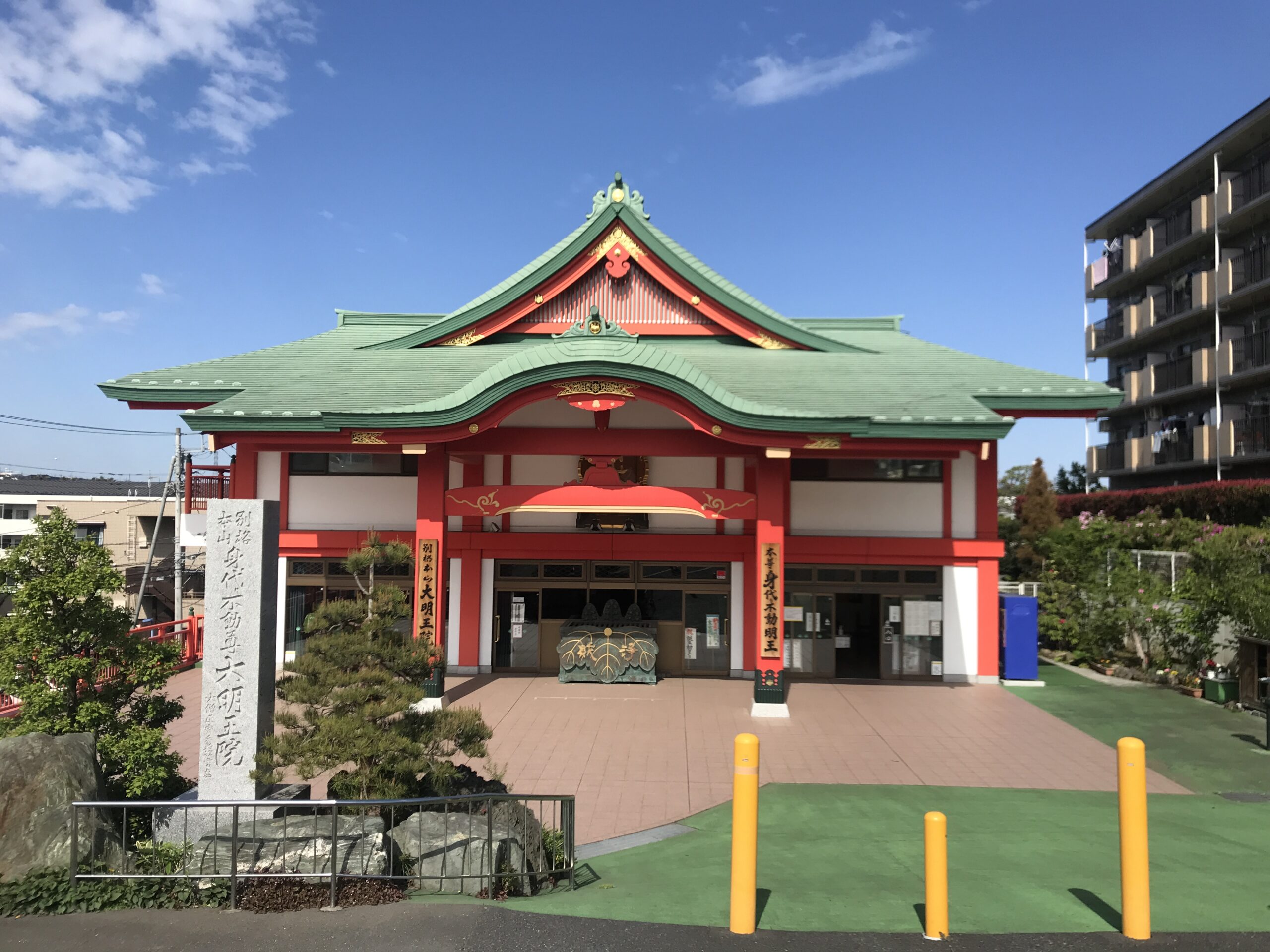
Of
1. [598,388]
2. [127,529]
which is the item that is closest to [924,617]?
[598,388]

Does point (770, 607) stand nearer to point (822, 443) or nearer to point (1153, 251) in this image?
point (822, 443)

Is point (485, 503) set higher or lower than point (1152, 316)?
lower

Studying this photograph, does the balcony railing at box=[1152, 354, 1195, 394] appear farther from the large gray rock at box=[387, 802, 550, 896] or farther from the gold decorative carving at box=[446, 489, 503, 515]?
the large gray rock at box=[387, 802, 550, 896]

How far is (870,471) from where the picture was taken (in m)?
16.2

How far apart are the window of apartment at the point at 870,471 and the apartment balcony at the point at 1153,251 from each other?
55.9 feet

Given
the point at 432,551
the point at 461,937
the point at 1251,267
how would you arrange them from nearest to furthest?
1. the point at 461,937
2. the point at 432,551
3. the point at 1251,267

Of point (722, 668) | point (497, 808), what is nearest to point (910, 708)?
point (722, 668)

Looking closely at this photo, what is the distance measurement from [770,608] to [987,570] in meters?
5.41

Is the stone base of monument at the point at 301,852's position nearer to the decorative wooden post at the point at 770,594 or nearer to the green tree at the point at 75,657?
the green tree at the point at 75,657

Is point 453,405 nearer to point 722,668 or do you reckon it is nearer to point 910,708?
point 722,668

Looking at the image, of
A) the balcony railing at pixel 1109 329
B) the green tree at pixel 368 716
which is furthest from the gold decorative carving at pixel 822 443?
the balcony railing at pixel 1109 329

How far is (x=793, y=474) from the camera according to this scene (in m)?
16.2

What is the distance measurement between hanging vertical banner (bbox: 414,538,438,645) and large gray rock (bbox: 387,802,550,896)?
7.30 m

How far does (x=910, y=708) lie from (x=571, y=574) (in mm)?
7079
